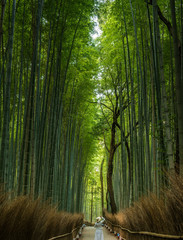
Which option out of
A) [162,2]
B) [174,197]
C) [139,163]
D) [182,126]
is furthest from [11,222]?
[162,2]

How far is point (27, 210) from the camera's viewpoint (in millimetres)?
2150

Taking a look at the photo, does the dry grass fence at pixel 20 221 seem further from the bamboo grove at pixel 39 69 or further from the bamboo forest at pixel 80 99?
the bamboo grove at pixel 39 69

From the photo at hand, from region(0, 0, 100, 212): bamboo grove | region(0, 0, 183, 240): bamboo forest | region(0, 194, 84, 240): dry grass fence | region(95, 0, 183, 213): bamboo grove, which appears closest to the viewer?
region(0, 194, 84, 240): dry grass fence

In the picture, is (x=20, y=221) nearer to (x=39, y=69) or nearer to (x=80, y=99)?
(x=39, y=69)

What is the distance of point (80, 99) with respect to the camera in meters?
8.58

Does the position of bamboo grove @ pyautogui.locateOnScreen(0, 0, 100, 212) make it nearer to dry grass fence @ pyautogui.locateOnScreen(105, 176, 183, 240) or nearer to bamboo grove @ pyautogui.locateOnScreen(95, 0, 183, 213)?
bamboo grove @ pyautogui.locateOnScreen(95, 0, 183, 213)

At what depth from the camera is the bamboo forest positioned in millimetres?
2479

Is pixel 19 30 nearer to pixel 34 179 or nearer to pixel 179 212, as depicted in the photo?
pixel 34 179

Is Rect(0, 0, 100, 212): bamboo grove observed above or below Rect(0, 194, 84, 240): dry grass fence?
above

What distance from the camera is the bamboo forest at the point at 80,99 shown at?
248 centimetres

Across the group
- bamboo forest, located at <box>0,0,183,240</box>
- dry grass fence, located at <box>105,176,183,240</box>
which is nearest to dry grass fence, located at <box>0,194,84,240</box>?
bamboo forest, located at <box>0,0,183,240</box>

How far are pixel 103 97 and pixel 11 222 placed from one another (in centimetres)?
892

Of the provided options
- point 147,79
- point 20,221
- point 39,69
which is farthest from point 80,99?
point 20,221

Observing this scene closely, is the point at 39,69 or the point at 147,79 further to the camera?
the point at 147,79
